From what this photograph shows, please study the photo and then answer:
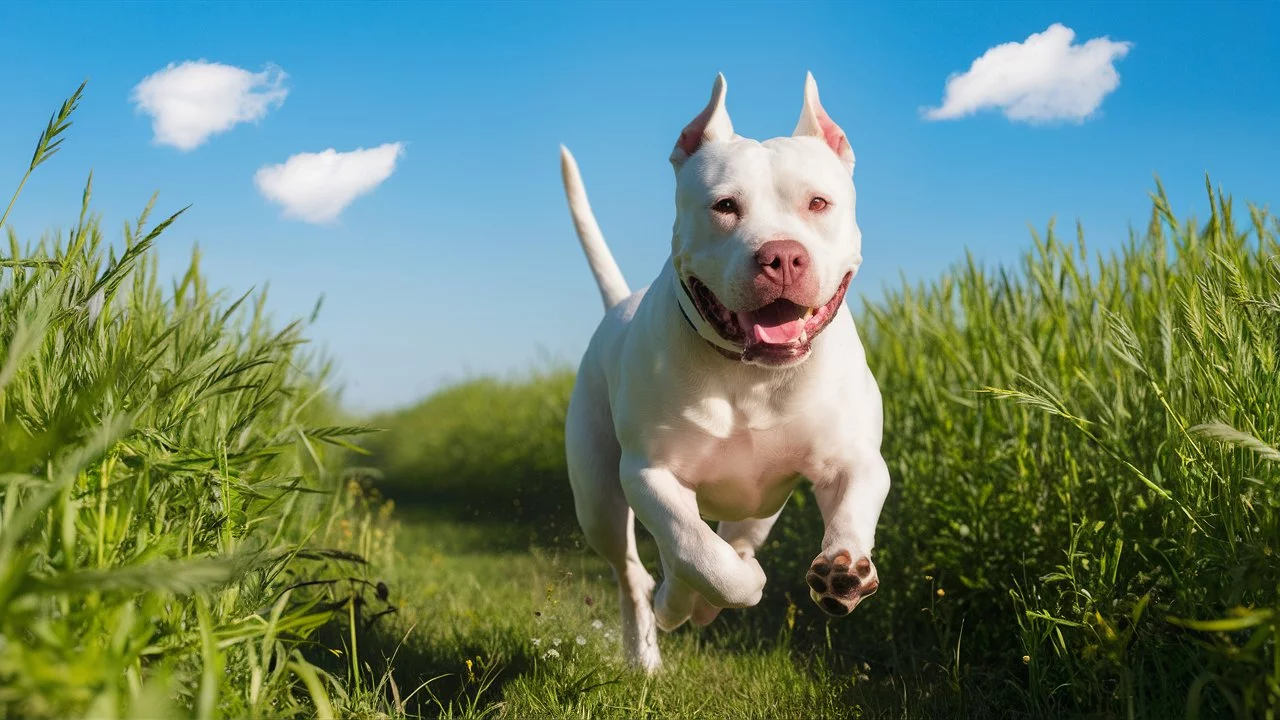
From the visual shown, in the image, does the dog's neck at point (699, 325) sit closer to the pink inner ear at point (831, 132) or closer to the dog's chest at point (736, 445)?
the dog's chest at point (736, 445)

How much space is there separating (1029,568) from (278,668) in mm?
3003

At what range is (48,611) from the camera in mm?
1955

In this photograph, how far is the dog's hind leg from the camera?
4156 mm

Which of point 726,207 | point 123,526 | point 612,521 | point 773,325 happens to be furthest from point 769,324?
point 123,526

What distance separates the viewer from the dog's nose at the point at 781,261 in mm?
2906

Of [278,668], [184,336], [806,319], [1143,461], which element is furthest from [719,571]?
[184,336]

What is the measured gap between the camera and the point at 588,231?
4.80 metres

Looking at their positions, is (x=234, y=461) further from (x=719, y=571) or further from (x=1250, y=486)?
(x=1250, y=486)

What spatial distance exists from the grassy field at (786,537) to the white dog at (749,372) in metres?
0.57

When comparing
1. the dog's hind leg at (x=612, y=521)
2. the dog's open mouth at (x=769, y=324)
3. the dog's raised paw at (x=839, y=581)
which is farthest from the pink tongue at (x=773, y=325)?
the dog's hind leg at (x=612, y=521)

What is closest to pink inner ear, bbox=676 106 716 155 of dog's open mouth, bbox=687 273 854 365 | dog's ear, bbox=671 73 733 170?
dog's ear, bbox=671 73 733 170

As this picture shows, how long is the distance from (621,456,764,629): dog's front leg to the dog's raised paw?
0.94 ft

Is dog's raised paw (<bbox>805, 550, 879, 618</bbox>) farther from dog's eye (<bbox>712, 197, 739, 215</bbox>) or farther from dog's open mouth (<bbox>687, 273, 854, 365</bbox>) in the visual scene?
dog's eye (<bbox>712, 197, 739, 215</bbox>)

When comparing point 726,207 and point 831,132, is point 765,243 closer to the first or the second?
point 726,207
